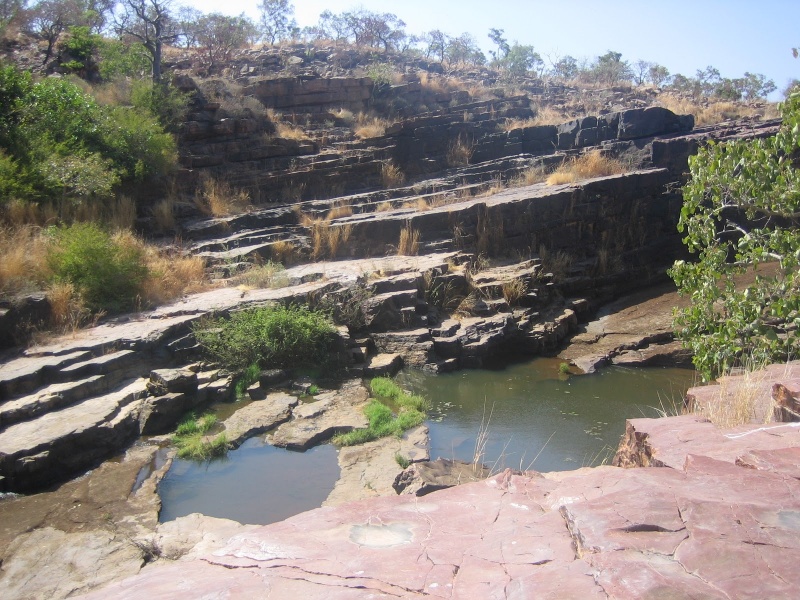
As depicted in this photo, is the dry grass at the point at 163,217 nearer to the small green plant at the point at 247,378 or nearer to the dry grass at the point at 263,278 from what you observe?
the dry grass at the point at 263,278

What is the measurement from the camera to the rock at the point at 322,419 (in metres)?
7.83

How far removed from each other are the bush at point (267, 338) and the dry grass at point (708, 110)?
15357mm

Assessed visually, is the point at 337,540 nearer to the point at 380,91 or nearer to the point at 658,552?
the point at 658,552

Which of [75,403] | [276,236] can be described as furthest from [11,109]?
[75,403]

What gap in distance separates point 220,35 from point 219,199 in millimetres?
14462

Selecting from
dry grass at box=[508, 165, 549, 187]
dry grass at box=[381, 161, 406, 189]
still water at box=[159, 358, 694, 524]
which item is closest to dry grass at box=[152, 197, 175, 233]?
dry grass at box=[381, 161, 406, 189]

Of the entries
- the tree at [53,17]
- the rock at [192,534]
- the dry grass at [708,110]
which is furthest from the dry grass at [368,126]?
the rock at [192,534]

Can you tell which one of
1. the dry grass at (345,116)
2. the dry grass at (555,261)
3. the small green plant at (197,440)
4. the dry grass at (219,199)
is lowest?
the small green plant at (197,440)

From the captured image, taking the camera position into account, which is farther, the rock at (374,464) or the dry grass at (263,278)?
the dry grass at (263,278)

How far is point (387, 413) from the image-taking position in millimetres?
8391

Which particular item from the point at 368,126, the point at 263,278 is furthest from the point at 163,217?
the point at 368,126

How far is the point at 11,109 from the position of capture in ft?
45.3

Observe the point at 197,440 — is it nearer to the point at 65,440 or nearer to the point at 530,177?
the point at 65,440

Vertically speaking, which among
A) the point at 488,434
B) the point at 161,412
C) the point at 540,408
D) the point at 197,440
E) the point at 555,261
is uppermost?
the point at 555,261
